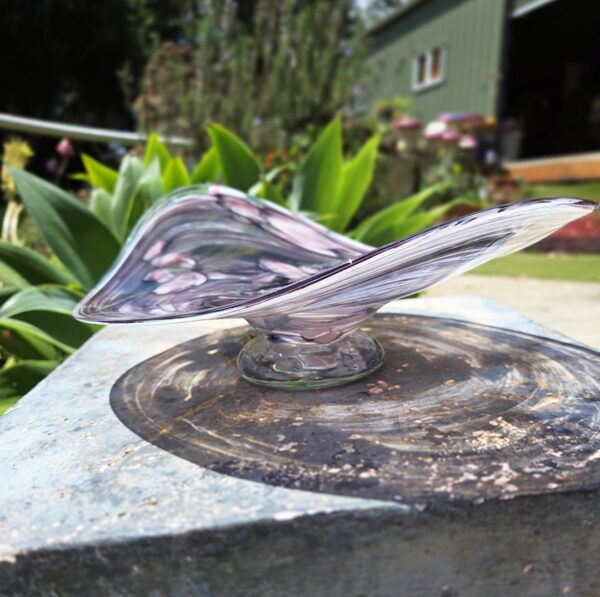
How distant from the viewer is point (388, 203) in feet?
17.9

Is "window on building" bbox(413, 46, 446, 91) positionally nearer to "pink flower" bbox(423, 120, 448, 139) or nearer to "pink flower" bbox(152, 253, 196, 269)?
"pink flower" bbox(423, 120, 448, 139)

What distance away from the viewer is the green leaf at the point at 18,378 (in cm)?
115

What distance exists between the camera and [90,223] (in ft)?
5.30

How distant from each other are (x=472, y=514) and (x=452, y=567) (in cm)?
6

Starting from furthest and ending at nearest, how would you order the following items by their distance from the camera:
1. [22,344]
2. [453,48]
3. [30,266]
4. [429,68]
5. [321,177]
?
[429,68] → [453,48] → [321,177] → [30,266] → [22,344]

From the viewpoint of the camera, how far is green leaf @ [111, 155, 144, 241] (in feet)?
6.13

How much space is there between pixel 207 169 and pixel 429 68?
1017 cm

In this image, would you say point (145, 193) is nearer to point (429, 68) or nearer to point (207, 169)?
point (207, 169)

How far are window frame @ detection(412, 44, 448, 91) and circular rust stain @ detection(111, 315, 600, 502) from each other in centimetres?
1031

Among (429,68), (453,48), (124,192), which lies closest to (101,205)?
(124,192)

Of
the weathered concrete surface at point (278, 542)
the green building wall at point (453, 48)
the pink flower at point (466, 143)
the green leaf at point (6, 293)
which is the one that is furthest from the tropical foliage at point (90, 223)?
the green building wall at point (453, 48)

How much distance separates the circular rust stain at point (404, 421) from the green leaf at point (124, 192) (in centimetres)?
93

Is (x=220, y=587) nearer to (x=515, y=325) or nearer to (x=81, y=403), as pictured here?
(x=81, y=403)

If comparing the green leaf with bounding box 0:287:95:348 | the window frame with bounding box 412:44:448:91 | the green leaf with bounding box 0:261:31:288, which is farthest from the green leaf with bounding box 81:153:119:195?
the window frame with bounding box 412:44:448:91
